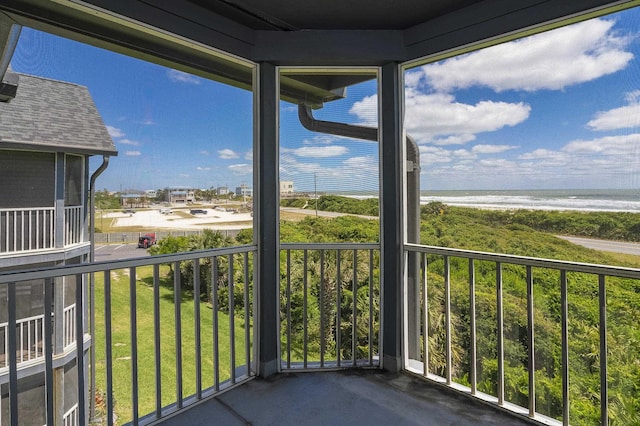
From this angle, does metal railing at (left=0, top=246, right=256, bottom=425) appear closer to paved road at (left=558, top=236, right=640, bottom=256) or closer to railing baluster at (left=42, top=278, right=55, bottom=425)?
railing baluster at (left=42, top=278, right=55, bottom=425)

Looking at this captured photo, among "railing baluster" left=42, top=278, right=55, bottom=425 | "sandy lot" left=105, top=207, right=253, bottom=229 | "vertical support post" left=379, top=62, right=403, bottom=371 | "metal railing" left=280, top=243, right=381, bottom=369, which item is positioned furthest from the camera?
"metal railing" left=280, top=243, right=381, bottom=369

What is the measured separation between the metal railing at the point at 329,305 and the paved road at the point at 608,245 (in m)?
1.25

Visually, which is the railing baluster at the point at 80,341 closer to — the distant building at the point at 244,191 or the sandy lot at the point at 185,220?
the sandy lot at the point at 185,220

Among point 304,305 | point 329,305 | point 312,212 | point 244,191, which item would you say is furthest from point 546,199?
point 244,191

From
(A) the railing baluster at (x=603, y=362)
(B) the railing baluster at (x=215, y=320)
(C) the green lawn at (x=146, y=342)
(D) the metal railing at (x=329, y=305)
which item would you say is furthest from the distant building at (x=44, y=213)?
(A) the railing baluster at (x=603, y=362)

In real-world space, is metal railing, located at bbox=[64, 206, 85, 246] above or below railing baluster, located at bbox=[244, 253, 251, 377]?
above

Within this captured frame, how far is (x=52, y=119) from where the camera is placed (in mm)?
1644

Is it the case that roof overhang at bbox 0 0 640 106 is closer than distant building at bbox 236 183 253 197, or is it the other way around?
roof overhang at bbox 0 0 640 106

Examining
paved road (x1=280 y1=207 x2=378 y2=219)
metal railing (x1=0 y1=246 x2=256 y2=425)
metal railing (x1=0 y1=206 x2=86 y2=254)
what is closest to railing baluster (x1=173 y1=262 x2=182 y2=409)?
metal railing (x1=0 y1=246 x2=256 y2=425)

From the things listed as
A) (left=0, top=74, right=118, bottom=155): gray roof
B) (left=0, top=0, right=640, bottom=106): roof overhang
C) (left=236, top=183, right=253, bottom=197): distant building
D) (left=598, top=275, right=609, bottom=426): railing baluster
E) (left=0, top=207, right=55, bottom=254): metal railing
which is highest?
(left=0, top=0, right=640, bottom=106): roof overhang

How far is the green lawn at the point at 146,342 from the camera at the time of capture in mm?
1924

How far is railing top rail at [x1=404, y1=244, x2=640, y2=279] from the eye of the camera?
5.84 ft

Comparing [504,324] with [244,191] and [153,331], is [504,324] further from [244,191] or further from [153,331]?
[153,331]

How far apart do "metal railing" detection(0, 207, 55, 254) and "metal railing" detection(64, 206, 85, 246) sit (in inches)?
2.3
